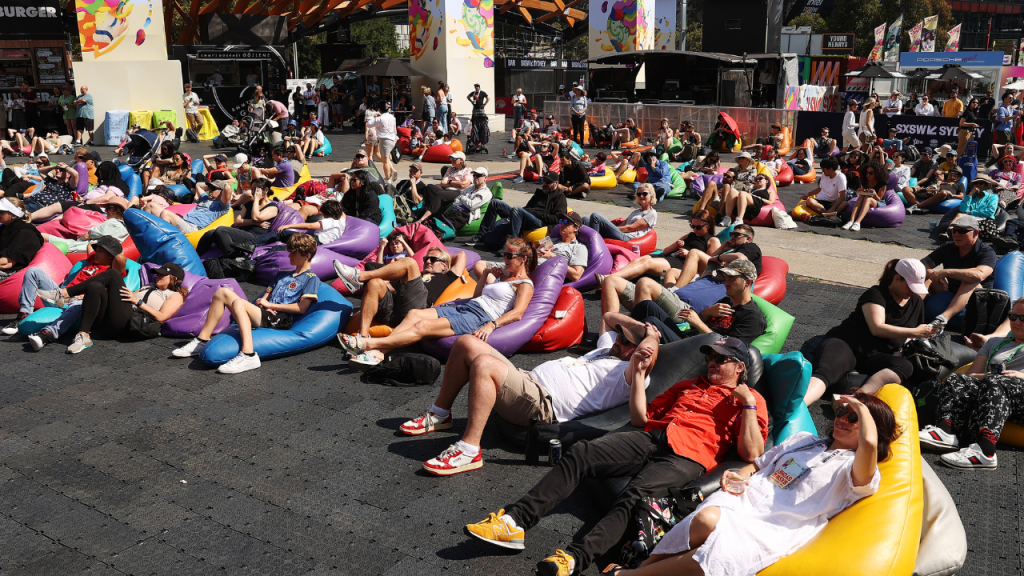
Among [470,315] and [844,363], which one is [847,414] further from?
[470,315]

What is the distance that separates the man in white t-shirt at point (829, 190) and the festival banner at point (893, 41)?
1262 inches

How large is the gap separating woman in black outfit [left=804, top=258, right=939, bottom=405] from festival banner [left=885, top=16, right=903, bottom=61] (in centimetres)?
3912

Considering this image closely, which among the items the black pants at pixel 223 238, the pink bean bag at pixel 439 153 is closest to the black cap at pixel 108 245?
the black pants at pixel 223 238

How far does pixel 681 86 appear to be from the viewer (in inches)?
1076

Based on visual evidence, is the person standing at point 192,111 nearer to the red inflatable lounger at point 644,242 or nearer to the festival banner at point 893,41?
the red inflatable lounger at point 644,242

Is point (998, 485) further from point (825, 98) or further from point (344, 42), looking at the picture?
point (344, 42)

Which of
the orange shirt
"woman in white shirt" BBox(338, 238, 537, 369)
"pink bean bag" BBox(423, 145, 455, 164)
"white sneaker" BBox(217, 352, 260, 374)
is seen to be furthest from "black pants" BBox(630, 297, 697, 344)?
"pink bean bag" BBox(423, 145, 455, 164)

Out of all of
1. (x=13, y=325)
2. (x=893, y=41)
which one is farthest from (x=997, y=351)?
(x=893, y=41)

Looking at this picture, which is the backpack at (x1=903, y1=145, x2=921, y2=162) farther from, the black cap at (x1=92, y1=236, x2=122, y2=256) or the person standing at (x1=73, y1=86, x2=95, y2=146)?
the person standing at (x1=73, y1=86, x2=95, y2=146)

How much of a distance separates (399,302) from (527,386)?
2297mm

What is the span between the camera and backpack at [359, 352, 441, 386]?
5.82m

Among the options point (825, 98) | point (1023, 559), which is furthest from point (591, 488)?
point (825, 98)

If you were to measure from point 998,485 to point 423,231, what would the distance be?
5.98m

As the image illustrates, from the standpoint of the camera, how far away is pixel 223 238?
8.96 meters
